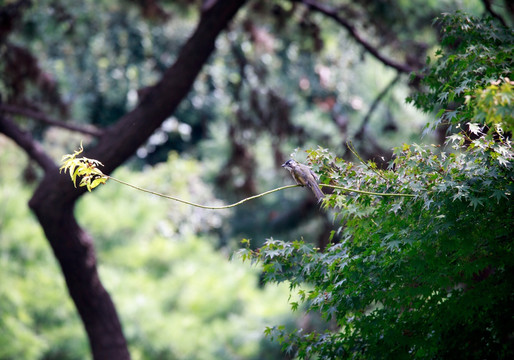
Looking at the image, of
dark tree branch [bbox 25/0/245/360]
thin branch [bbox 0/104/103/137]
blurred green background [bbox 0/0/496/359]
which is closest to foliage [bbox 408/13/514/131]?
dark tree branch [bbox 25/0/245/360]

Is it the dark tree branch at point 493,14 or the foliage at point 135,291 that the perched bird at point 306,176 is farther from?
the foliage at point 135,291

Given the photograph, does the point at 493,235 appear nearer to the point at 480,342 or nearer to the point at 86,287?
the point at 480,342

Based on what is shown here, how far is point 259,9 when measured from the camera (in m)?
4.93

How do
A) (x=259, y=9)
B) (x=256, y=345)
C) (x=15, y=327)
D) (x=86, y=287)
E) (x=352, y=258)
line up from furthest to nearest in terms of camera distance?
(x=256, y=345)
(x=15, y=327)
(x=259, y=9)
(x=86, y=287)
(x=352, y=258)

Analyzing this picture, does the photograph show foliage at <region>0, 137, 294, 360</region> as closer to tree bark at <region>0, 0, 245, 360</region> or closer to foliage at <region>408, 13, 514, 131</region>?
tree bark at <region>0, 0, 245, 360</region>

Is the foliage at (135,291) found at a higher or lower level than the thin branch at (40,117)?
higher

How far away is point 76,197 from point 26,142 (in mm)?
712

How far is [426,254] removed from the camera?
6.09 feet

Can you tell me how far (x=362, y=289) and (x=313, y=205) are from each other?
274 cm

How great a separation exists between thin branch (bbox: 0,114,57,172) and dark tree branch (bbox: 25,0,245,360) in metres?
0.14

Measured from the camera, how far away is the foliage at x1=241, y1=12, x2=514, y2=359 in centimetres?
181

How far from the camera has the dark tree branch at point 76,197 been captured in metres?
3.31

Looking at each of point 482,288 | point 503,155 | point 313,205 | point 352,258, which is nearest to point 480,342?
point 482,288

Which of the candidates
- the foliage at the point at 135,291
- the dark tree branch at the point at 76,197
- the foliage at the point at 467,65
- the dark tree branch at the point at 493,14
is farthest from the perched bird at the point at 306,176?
the foliage at the point at 135,291
